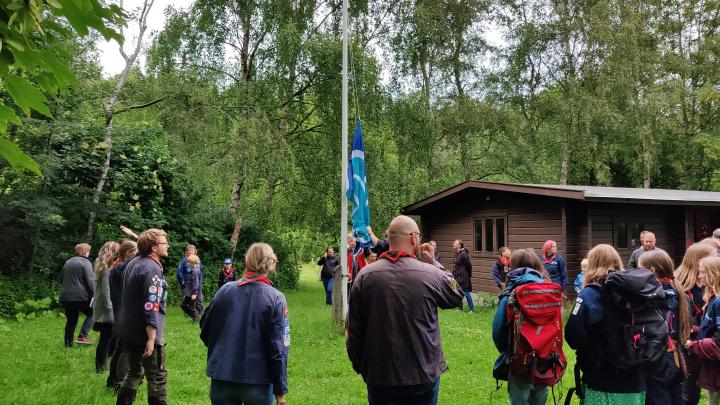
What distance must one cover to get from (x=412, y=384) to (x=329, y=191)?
53.9ft

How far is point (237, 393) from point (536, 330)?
7.48 ft

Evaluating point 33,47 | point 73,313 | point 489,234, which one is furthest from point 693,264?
point 489,234

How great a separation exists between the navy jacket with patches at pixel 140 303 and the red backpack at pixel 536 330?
10.5 feet

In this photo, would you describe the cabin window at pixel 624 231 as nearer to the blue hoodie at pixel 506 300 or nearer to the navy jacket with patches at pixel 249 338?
the blue hoodie at pixel 506 300

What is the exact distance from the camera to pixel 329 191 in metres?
19.7

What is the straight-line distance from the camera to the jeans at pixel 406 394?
11.5 ft

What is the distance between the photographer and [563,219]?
15.0 m

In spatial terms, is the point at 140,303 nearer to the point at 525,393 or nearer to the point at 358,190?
the point at 525,393

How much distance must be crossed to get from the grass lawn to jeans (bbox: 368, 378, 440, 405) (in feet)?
8.88

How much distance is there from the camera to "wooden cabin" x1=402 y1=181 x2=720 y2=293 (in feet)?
50.4

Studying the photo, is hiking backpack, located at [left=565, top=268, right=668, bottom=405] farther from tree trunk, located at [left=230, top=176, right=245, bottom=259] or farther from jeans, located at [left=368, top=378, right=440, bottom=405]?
tree trunk, located at [left=230, top=176, right=245, bottom=259]

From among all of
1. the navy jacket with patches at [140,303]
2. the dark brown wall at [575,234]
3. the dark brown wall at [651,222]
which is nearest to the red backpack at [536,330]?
the navy jacket with patches at [140,303]

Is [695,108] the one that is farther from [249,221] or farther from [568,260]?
[249,221]

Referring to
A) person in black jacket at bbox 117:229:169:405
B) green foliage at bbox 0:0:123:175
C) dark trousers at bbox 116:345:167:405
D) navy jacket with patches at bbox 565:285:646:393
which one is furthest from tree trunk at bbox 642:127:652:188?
green foliage at bbox 0:0:123:175
